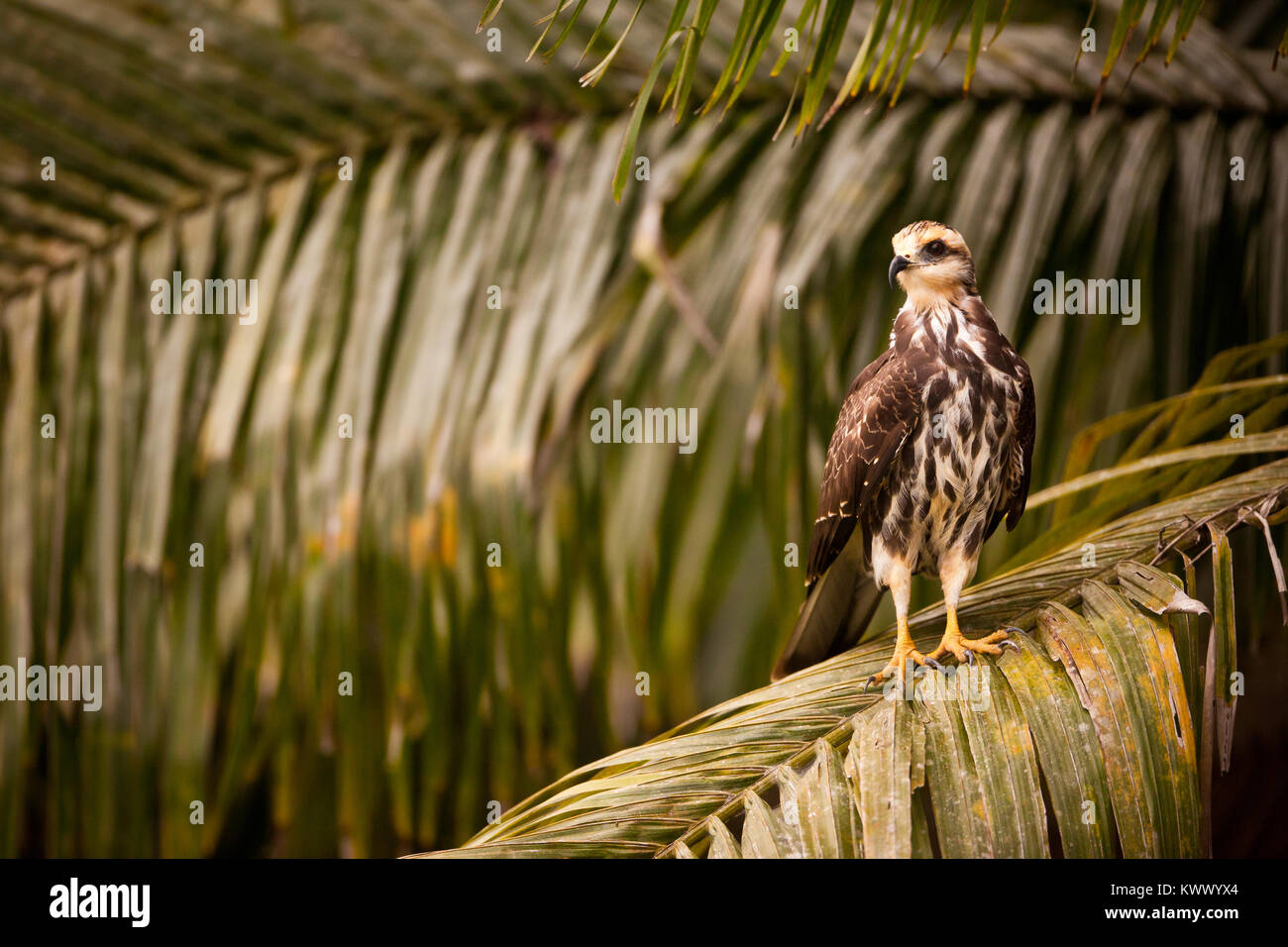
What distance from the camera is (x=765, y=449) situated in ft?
5.62

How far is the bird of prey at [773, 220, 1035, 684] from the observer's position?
1437 millimetres

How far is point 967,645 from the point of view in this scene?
4.46ft

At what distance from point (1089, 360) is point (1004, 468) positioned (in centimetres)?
39

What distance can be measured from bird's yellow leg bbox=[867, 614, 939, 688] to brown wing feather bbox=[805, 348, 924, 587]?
0.17m

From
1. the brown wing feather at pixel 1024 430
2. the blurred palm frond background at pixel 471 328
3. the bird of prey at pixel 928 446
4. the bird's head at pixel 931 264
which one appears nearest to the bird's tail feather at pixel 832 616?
the bird of prey at pixel 928 446

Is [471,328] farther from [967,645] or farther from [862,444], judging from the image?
[967,645]

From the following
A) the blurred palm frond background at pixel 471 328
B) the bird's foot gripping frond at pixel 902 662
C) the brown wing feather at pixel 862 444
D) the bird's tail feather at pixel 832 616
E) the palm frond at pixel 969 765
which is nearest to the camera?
the palm frond at pixel 969 765

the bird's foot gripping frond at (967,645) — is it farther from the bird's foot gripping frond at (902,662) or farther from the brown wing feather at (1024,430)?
the brown wing feather at (1024,430)

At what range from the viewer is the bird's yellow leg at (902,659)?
126cm

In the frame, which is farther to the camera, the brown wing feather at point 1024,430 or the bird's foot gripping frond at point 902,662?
the brown wing feather at point 1024,430

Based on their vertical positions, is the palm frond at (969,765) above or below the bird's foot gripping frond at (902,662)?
below

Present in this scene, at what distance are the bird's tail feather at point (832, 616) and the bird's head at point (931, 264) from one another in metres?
0.44
